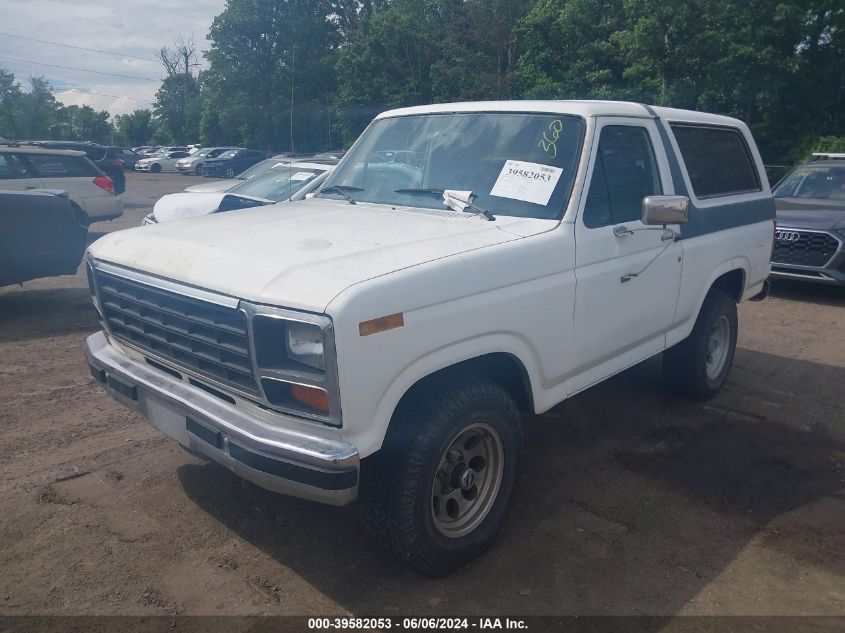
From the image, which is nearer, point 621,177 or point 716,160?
point 621,177

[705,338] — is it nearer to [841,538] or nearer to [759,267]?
[759,267]

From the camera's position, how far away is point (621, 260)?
4016 mm

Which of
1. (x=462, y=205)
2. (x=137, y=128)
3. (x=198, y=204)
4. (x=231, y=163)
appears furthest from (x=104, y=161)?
(x=137, y=128)

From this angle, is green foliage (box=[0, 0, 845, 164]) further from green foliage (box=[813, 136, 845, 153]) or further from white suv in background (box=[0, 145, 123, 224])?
white suv in background (box=[0, 145, 123, 224])

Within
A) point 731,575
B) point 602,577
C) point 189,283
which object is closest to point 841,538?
point 731,575

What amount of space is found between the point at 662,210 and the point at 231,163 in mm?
31509

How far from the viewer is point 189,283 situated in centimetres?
311

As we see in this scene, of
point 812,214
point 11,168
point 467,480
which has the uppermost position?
point 11,168

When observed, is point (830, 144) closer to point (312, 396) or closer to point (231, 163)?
point (312, 396)

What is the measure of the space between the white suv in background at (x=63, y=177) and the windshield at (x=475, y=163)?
8590 mm

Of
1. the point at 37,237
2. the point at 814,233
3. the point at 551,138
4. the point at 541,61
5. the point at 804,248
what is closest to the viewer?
the point at 551,138

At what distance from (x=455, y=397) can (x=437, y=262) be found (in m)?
0.58

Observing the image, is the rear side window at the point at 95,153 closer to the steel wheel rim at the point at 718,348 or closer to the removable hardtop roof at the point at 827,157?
the removable hardtop roof at the point at 827,157

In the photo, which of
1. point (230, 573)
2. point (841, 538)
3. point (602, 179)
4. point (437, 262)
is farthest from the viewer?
point (602, 179)
